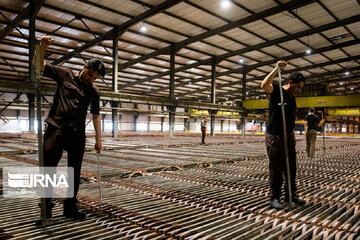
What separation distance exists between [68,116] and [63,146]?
29 cm

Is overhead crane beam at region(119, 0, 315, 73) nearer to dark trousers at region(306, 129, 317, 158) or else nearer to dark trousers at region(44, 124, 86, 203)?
dark trousers at region(306, 129, 317, 158)

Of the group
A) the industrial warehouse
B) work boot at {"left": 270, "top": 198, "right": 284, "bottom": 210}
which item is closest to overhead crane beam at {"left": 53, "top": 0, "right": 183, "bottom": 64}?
the industrial warehouse

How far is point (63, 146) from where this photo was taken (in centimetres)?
237

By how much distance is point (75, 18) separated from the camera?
1239 centimetres

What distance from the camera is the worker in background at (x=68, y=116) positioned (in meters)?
2.29

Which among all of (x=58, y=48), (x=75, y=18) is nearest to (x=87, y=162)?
(x=75, y=18)

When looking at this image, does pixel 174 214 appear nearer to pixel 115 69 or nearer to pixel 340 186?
pixel 340 186

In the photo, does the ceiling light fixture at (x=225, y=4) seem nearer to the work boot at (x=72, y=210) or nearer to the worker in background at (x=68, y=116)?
the worker in background at (x=68, y=116)

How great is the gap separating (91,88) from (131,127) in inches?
1301

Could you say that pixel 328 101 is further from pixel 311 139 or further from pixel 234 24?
pixel 311 139

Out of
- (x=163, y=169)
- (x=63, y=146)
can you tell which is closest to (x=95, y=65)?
(x=63, y=146)

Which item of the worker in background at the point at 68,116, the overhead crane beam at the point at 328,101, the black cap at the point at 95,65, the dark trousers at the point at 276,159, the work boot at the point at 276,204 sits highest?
the overhead crane beam at the point at 328,101

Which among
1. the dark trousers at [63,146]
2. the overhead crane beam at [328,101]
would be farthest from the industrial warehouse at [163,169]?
the overhead crane beam at [328,101]

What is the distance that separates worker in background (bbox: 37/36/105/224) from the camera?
90.1 inches
